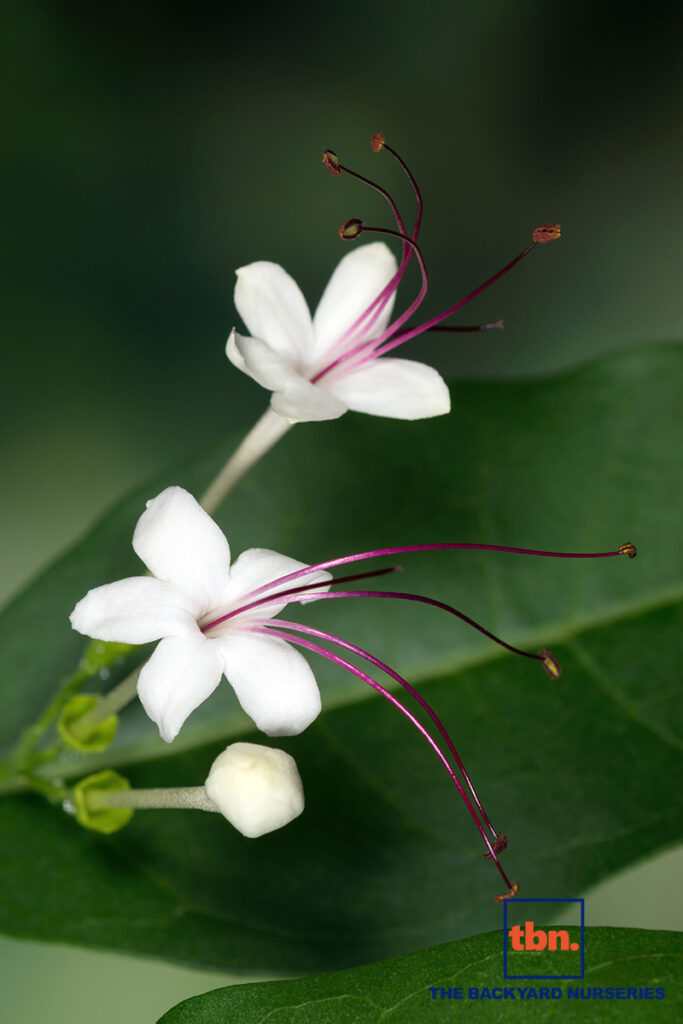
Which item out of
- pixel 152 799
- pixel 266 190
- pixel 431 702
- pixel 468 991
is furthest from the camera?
pixel 266 190

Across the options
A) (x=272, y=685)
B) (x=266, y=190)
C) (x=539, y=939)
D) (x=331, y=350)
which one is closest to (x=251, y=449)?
(x=331, y=350)

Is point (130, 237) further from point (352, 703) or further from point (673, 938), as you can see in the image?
point (673, 938)

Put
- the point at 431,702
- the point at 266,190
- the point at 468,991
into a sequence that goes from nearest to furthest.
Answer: the point at 468,991, the point at 431,702, the point at 266,190

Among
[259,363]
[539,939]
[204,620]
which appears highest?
[259,363]

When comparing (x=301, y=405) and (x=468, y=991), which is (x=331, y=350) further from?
(x=468, y=991)

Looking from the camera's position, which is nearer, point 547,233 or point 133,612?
point 133,612

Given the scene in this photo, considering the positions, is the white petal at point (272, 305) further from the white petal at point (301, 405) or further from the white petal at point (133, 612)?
the white petal at point (133, 612)

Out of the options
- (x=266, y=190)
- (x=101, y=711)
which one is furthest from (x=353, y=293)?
(x=266, y=190)

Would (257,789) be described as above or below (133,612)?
below
